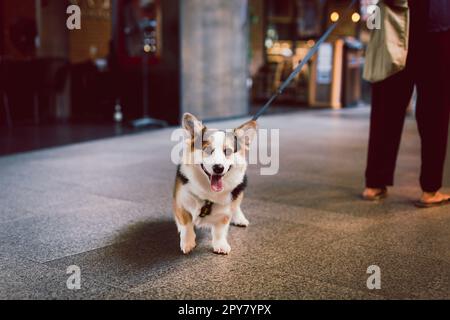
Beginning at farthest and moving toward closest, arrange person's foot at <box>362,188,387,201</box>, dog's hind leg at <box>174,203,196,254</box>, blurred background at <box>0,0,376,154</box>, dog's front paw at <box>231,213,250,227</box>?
1. blurred background at <box>0,0,376,154</box>
2. person's foot at <box>362,188,387,201</box>
3. dog's front paw at <box>231,213,250,227</box>
4. dog's hind leg at <box>174,203,196,254</box>

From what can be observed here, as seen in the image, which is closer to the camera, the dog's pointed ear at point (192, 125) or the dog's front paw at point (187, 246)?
the dog's pointed ear at point (192, 125)

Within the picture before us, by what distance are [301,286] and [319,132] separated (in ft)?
18.5

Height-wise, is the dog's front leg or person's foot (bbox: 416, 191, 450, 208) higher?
the dog's front leg

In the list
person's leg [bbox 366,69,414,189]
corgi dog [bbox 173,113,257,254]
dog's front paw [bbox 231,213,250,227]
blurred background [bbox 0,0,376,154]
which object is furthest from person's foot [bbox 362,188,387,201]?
blurred background [bbox 0,0,376,154]

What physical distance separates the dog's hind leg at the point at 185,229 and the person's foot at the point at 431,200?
1.66 meters

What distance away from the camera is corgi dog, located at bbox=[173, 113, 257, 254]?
2359 millimetres

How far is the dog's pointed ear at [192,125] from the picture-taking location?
2408 millimetres

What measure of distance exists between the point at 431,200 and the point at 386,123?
566 mm

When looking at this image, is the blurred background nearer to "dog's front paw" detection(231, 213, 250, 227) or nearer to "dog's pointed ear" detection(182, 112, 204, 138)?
"dog's front paw" detection(231, 213, 250, 227)

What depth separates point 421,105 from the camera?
341 centimetres

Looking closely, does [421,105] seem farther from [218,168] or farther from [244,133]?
[218,168]

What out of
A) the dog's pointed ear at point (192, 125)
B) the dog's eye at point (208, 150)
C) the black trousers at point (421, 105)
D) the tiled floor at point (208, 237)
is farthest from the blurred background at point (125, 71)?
the dog's eye at point (208, 150)

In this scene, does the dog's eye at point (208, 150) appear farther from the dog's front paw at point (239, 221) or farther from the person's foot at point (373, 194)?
the person's foot at point (373, 194)

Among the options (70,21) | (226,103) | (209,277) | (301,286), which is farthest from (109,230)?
(70,21)
